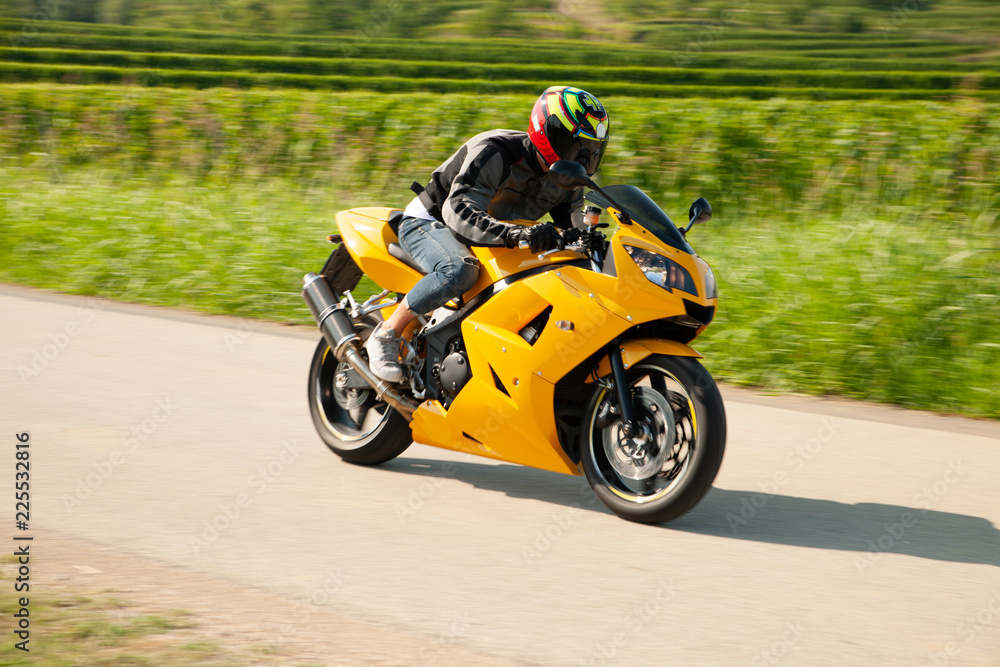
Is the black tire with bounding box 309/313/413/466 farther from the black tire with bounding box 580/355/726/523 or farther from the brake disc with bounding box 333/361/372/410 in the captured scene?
the black tire with bounding box 580/355/726/523

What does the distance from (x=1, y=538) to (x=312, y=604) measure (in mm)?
1391

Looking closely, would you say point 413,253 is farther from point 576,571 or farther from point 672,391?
point 576,571

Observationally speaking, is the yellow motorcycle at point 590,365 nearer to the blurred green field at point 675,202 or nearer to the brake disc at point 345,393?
the brake disc at point 345,393

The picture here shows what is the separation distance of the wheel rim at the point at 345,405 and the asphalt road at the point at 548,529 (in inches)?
7.4

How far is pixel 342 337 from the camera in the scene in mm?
5652

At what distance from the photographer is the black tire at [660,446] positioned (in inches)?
177

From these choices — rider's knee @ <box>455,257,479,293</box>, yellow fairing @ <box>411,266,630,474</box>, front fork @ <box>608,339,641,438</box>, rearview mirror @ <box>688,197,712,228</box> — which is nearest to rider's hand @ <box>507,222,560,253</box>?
yellow fairing @ <box>411,266,630,474</box>

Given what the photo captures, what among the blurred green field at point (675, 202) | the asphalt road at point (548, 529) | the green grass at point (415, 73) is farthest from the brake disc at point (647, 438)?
the green grass at point (415, 73)

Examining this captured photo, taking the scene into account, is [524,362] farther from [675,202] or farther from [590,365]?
[675,202]

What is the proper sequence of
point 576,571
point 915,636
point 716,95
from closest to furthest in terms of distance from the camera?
point 915,636
point 576,571
point 716,95

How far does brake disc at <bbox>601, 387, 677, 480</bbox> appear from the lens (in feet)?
15.5

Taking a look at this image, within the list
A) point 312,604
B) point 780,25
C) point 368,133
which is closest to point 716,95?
point 780,25

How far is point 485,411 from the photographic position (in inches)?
199

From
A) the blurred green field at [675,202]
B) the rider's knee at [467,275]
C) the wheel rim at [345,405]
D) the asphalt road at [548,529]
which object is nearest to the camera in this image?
the asphalt road at [548,529]
